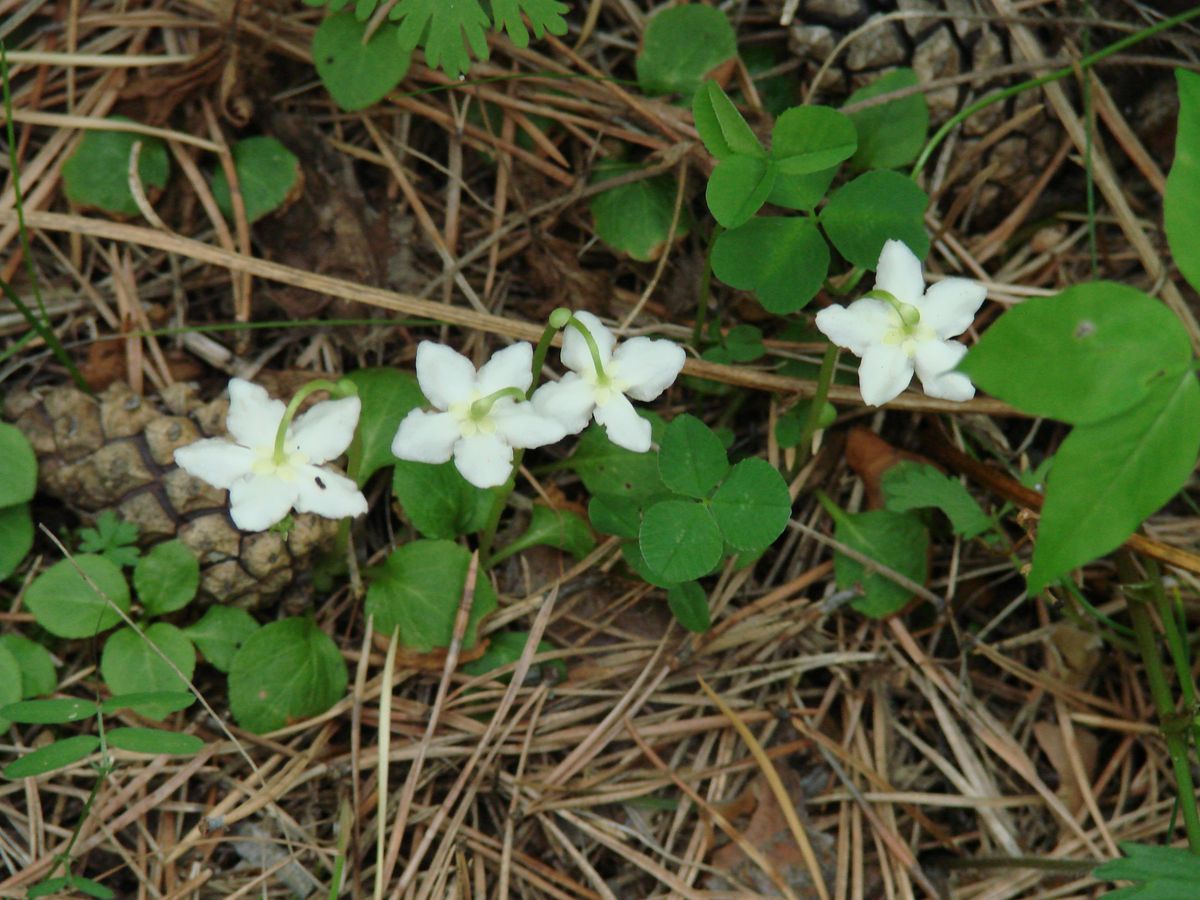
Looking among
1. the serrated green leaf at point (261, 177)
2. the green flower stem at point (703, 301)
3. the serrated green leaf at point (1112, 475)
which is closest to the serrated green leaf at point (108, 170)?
the serrated green leaf at point (261, 177)

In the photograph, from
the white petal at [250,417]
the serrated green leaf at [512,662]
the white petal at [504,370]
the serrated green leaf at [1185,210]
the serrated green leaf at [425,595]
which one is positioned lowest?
the serrated green leaf at [512,662]

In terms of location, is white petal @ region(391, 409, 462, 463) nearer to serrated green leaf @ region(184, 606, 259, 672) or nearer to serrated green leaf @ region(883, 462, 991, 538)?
serrated green leaf @ region(184, 606, 259, 672)

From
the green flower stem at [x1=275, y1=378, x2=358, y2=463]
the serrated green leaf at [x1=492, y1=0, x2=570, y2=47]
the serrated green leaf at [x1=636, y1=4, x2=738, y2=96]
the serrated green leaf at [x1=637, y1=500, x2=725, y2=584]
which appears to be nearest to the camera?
the green flower stem at [x1=275, y1=378, x2=358, y2=463]

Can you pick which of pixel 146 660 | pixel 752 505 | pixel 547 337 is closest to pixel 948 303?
pixel 752 505

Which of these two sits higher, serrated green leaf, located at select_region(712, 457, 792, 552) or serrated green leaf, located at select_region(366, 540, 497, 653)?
serrated green leaf, located at select_region(712, 457, 792, 552)

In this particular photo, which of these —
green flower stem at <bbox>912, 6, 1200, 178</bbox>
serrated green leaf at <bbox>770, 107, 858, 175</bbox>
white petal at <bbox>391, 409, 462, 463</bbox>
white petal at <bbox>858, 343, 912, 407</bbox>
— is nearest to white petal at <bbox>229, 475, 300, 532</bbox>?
white petal at <bbox>391, 409, 462, 463</bbox>

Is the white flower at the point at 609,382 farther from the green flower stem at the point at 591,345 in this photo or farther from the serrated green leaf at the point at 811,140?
the serrated green leaf at the point at 811,140
